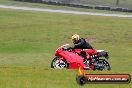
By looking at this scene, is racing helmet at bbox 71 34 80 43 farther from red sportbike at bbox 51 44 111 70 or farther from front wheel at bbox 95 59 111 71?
front wheel at bbox 95 59 111 71

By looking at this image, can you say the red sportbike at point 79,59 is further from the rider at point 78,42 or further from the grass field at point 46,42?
the grass field at point 46,42

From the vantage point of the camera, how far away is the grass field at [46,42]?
16734 millimetres

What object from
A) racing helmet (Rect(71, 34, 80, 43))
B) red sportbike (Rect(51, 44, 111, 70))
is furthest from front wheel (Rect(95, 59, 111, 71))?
racing helmet (Rect(71, 34, 80, 43))

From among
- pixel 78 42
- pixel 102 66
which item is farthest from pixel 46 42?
pixel 102 66

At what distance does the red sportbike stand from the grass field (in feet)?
3.22

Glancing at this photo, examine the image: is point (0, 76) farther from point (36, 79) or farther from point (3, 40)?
point (3, 40)

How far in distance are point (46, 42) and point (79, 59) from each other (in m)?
16.0

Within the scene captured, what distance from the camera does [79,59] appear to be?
72.1 ft

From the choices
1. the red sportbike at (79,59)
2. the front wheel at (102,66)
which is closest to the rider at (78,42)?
the red sportbike at (79,59)

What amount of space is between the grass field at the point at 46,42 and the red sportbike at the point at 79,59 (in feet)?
3.22

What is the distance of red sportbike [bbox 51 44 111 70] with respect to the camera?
21.9m

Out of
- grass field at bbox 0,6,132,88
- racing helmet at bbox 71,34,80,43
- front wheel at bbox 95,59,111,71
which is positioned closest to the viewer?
grass field at bbox 0,6,132,88

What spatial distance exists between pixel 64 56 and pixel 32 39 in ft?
56.8

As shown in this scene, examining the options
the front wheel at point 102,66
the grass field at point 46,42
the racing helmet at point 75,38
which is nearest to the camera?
the grass field at point 46,42
